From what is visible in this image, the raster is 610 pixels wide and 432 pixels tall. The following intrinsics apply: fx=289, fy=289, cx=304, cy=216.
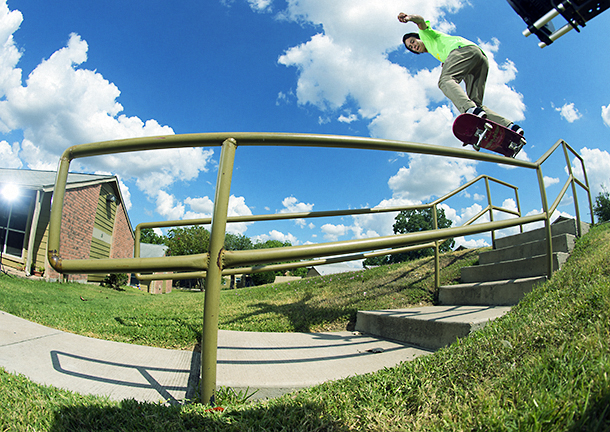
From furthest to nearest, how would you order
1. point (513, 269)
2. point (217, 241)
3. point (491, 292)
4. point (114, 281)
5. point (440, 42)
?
1. point (114, 281)
2. point (440, 42)
3. point (513, 269)
4. point (491, 292)
5. point (217, 241)

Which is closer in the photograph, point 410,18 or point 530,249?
point 530,249

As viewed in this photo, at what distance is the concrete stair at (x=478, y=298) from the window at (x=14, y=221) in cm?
1348

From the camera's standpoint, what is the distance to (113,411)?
1.11m

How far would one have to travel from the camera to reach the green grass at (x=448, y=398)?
0.82m

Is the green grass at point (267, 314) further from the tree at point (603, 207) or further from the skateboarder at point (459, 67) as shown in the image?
the tree at point (603, 207)

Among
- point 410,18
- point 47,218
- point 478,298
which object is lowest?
point 478,298

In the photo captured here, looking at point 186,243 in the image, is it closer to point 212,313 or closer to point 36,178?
point 36,178

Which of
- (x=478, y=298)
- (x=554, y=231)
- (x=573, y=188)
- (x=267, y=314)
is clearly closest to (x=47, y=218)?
(x=267, y=314)

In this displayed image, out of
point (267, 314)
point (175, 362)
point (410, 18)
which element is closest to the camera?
point (175, 362)

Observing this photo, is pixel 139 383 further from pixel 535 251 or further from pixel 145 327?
pixel 535 251

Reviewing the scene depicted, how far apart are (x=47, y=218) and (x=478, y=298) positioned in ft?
50.6

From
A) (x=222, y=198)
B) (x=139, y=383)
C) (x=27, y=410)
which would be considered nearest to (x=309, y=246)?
(x=222, y=198)

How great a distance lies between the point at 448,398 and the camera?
3.26 feet

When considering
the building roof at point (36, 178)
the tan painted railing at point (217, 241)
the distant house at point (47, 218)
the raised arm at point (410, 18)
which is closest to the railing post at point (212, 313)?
the tan painted railing at point (217, 241)
